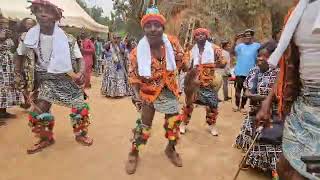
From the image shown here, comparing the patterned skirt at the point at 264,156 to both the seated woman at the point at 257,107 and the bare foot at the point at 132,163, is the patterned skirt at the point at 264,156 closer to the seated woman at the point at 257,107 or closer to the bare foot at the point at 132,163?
the seated woman at the point at 257,107

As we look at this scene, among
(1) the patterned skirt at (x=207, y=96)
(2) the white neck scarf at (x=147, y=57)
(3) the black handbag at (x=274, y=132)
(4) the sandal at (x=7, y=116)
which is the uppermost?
(2) the white neck scarf at (x=147, y=57)

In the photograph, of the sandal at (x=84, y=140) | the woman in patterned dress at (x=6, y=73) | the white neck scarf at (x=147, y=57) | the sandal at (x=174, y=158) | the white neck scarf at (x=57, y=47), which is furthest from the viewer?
the woman in patterned dress at (x=6, y=73)

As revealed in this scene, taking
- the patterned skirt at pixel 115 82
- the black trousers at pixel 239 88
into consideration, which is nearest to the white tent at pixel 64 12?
the patterned skirt at pixel 115 82

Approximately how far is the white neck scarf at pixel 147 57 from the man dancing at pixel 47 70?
44.3 inches

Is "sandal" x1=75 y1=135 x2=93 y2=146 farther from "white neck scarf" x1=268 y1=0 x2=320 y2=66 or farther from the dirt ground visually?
"white neck scarf" x1=268 y1=0 x2=320 y2=66

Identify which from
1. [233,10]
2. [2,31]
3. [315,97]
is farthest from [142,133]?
[233,10]

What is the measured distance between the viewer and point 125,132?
646cm

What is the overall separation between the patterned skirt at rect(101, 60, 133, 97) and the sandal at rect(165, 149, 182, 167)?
5.51m

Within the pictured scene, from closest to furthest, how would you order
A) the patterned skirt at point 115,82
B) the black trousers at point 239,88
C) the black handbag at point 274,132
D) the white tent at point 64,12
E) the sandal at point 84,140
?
1. the black handbag at point 274,132
2. the sandal at point 84,140
3. the black trousers at point 239,88
4. the patterned skirt at point 115,82
5. the white tent at point 64,12

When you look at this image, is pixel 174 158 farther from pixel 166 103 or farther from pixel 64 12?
pixel 64 12

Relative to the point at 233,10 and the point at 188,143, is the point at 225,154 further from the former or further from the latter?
the point at 233,10

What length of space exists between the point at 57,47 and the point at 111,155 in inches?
61.2

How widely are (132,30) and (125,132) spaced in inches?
842

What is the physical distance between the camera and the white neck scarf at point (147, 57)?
4576 mm
